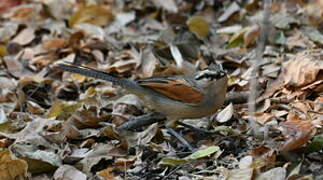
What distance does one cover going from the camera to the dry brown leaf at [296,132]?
15.0 ft

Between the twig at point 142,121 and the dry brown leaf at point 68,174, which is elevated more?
the twig at point 142,121

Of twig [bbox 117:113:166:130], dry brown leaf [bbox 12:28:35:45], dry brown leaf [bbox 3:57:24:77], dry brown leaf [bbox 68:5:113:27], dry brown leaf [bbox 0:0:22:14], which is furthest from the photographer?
dry brown leaf [bbox 0:0:22:14]

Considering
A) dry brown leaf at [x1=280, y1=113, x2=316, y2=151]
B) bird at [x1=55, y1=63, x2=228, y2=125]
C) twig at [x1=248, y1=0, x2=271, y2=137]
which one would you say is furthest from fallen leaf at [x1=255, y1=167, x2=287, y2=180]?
bird at [x1=55, y1=63, x2=228, y2=125]

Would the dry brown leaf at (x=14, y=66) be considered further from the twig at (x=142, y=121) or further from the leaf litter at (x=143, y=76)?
the twig at (x=142, y=121)

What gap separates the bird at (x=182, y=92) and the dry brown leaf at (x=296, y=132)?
663mm

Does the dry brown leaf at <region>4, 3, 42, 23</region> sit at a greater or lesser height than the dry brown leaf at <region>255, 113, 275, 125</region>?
lesser

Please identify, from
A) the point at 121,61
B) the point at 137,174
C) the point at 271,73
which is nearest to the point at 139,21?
A: the point at 121,61

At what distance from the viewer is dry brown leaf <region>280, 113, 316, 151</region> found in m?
4.56

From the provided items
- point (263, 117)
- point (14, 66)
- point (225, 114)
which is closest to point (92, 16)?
point (14, 66)

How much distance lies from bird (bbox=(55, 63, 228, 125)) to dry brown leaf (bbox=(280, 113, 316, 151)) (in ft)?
2.18

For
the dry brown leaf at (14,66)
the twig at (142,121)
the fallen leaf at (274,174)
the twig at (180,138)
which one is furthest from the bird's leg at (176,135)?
the dry brown leaf at (14,66)

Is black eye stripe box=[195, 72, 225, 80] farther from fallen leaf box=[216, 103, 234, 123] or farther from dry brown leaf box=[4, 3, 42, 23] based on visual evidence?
dry brown leaf box=[4, 3, 42, 23]

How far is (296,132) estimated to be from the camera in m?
4.77

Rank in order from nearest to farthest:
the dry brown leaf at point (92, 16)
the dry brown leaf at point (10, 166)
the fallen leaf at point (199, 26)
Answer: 1. the dry brown leaf at point (10, 166)
2. the fallen leaf at point (199, 26)
3. the dry brown leaf at point (92, 16)
